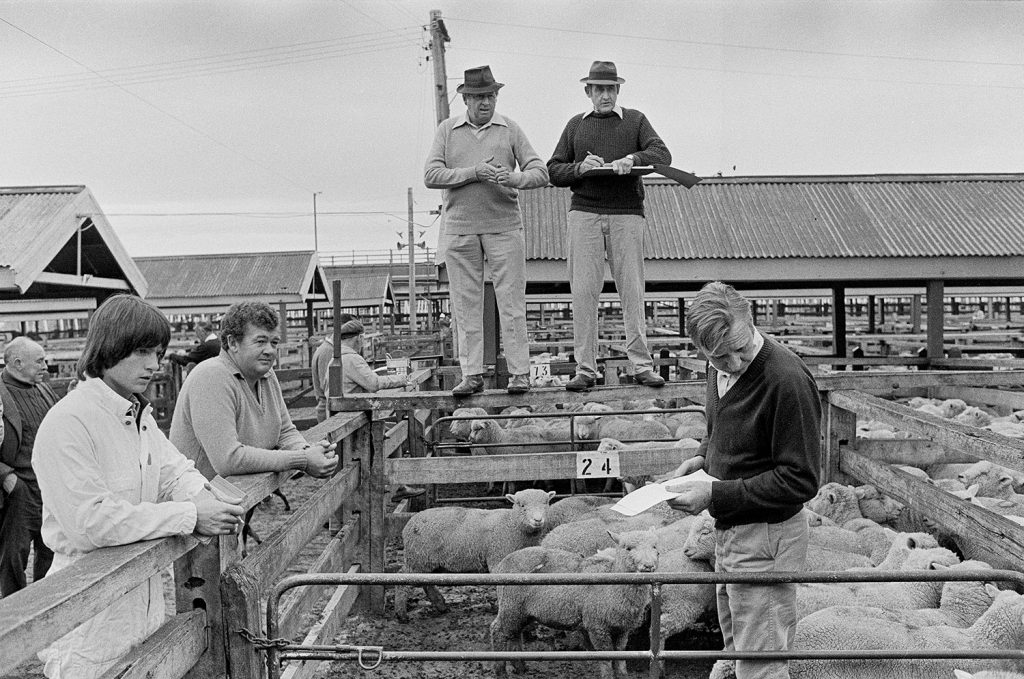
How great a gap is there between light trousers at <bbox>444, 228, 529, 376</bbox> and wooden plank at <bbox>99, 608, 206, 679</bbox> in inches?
128

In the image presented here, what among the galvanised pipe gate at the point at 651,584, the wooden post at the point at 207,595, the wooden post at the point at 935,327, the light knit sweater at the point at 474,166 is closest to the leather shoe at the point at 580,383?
the light knit sweater at the point at 474,166

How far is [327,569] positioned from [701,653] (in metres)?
2.69

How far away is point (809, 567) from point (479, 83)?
3.77 metres

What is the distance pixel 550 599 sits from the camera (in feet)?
16.5

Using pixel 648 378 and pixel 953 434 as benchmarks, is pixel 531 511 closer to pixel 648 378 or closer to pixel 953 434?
pixel 648 378

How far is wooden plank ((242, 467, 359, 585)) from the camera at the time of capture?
335 centimetres

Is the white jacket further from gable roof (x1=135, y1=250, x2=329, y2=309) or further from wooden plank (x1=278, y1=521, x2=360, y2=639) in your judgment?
gable roof (x1=135, y1=250, x2=329, y2=309)

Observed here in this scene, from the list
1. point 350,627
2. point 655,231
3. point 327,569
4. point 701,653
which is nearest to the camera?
point 701,653

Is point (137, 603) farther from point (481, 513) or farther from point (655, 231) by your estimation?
point (655, 231)

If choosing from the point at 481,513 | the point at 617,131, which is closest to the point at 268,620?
the point at 481,513

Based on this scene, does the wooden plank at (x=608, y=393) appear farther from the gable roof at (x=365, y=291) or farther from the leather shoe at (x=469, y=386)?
the gable roof at (x=365, y=291)

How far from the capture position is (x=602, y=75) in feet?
19.5

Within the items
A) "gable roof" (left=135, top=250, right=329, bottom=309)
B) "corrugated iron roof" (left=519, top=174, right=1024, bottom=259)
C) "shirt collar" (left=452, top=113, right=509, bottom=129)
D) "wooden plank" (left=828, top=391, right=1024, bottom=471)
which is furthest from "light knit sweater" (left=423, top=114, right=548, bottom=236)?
"gable roof" (left=135, top=250, right=329, bottom=309)

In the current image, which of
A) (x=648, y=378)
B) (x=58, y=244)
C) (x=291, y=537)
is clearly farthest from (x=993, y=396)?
(x=58, y=244)
